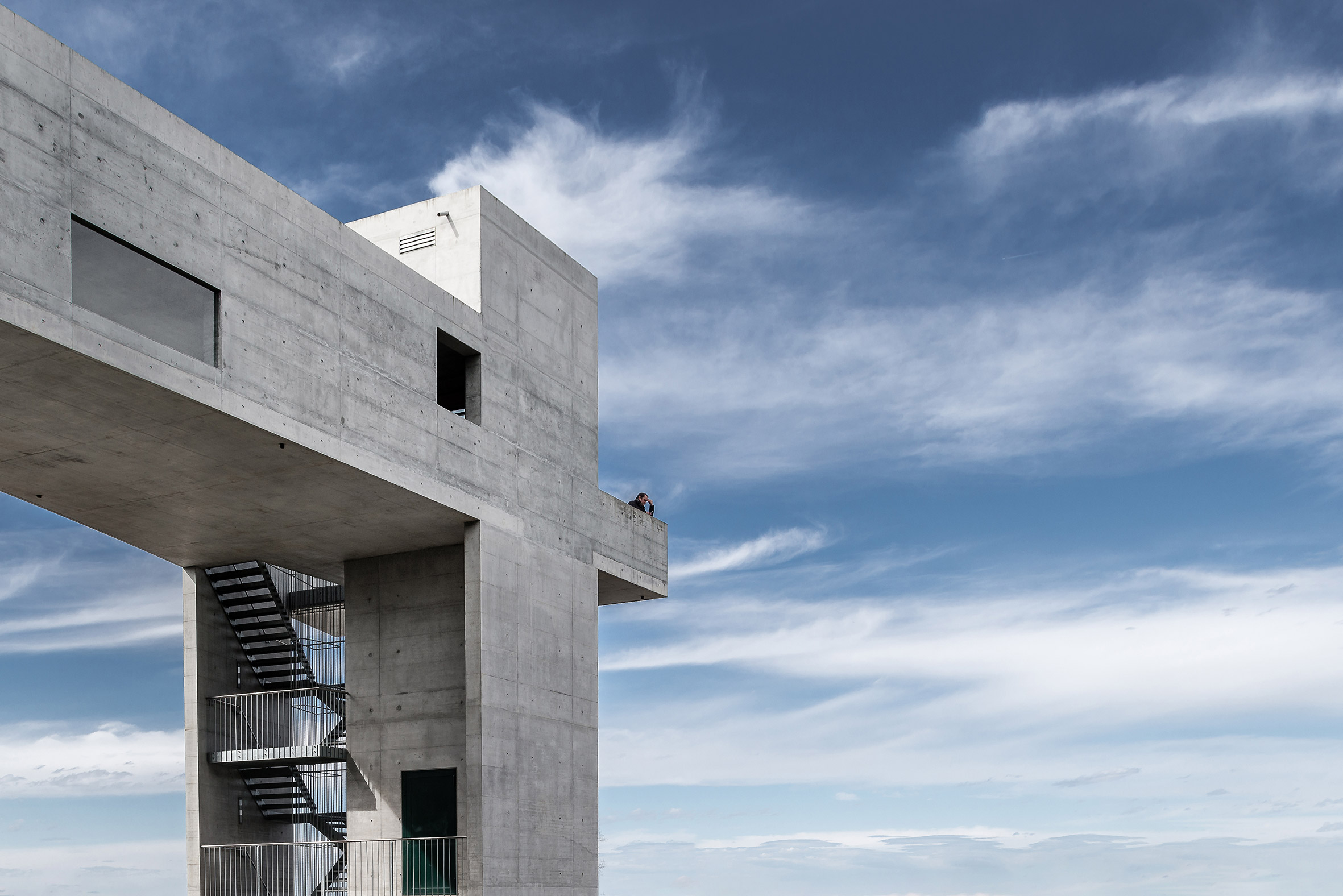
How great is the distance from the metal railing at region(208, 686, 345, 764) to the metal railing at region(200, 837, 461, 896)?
1939 mm

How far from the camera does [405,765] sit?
87.6 ft

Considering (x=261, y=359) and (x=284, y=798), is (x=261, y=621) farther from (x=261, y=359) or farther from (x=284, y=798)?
(x=261, y=359)

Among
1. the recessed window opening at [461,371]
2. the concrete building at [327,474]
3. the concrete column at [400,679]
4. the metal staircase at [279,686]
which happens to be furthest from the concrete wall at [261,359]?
the metal staircase at [279,686]

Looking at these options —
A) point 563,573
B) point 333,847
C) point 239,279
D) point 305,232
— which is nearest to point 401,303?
point 305,232

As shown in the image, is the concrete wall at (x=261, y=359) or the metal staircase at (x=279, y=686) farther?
the metal staircase at (x=279, y=686)

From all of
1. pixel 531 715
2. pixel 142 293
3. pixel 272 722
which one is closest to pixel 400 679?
pixel 531 715

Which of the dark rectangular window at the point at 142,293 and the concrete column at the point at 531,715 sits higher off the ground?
the dark rectangular window at the point at 142,293

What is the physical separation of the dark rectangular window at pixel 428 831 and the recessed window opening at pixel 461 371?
697 centimetres

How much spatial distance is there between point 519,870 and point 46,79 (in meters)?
15.5

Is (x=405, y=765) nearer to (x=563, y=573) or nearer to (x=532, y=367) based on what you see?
(x=563, y=573)

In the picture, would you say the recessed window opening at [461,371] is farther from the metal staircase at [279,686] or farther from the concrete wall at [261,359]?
the metal staircase at [279,686]

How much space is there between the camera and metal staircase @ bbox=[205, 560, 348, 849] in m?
29.5

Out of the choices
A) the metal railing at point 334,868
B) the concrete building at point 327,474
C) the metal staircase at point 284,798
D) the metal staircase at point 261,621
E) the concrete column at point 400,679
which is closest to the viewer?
the concrete building at point 327,474

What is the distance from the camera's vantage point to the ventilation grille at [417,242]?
26906 millimetres
